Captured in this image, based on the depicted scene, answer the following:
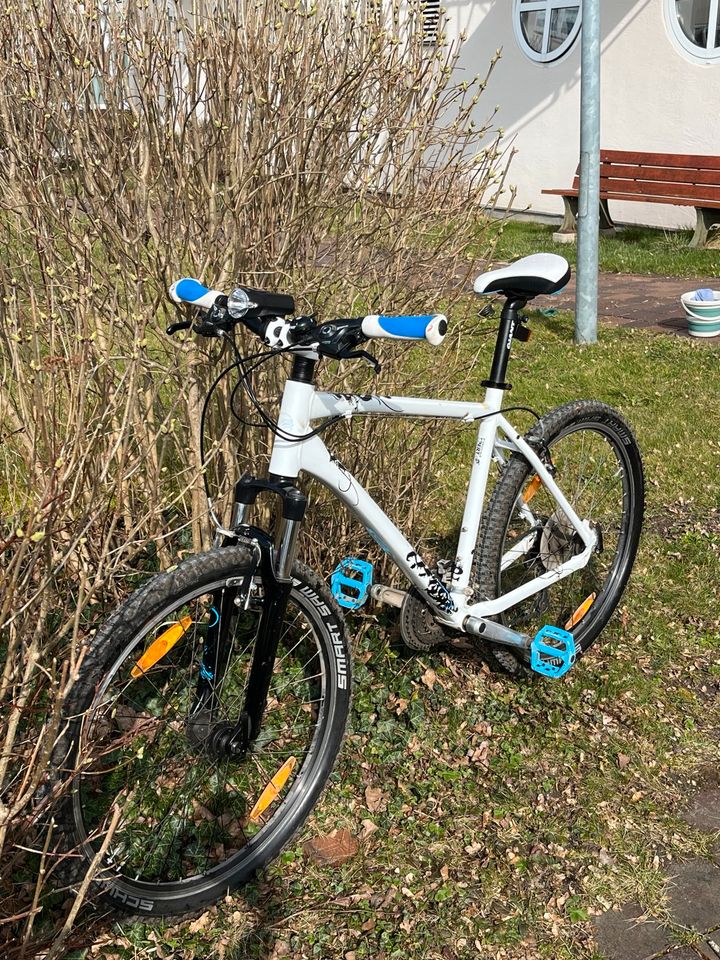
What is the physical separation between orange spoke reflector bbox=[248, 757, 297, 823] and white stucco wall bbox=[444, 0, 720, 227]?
8966mm

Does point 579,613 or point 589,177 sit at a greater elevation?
point 589,177

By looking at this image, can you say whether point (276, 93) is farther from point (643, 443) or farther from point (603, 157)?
point (603, 157)

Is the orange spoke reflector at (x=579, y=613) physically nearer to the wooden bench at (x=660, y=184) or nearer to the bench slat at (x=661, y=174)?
the wooden bench at (x=660, y=184)

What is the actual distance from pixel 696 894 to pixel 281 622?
4.64ft

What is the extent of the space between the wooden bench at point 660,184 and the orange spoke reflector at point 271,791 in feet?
29.7

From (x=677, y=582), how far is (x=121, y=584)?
2.35 m

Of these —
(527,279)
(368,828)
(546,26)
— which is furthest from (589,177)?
(546,26)

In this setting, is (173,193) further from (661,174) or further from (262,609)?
(661,174)

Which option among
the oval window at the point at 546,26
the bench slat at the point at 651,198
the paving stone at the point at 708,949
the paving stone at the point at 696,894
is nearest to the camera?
the paving stone at the point at 708,949

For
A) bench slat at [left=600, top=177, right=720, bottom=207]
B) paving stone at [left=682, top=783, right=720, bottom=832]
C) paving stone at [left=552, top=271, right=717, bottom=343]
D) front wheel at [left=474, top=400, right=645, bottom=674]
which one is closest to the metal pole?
paving stone at [left=552, top=271, right=717, bottom=343]

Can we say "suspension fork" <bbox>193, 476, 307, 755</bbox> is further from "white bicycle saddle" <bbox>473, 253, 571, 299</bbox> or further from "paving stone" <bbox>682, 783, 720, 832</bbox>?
"paving stone" <bbox>682, 783, 720, 832</bbox>

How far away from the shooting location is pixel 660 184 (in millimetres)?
11141

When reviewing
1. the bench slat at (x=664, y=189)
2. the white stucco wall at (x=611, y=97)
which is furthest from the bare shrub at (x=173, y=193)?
the bench slat at (x=664, y=189)

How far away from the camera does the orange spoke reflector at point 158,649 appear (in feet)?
7.38
